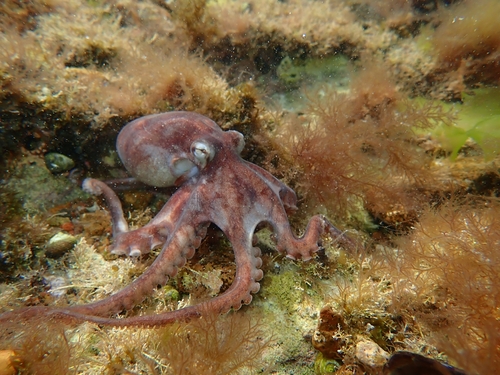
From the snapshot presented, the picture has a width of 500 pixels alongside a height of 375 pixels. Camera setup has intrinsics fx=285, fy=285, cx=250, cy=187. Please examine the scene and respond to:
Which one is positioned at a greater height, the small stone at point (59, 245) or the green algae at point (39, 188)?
the green algae at point (39, 188)

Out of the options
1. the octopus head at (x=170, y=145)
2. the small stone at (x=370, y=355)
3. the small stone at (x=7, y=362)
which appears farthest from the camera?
the octopus head at (x=170, y=145)

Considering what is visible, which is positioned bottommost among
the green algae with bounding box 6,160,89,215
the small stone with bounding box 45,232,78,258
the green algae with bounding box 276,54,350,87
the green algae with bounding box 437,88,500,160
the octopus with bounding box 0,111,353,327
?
the small stone with bounding box 45,232,78,258

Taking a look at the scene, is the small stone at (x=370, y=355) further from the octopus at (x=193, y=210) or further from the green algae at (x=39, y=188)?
the green algae at (x=39, y=188)

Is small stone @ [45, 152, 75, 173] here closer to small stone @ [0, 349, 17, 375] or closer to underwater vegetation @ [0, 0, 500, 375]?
underwater vegetation @ [0, 0, 500, 375]

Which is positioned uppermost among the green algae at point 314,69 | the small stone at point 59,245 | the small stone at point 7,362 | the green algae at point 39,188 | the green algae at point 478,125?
the green algae at point 478,125

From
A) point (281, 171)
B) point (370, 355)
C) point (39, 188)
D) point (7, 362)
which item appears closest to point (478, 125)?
point (281, 171)

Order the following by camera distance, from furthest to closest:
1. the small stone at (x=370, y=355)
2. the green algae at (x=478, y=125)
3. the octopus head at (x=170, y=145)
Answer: the green algae at (x=478, y=125)
the octopus head at (x=170, y=145)
the small stone at (x=370, y=355)

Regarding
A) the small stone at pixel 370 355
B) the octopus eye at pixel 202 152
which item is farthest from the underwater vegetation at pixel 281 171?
the octopus eye at pixel 202 152

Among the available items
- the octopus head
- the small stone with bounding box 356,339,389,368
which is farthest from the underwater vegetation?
the octopus head
